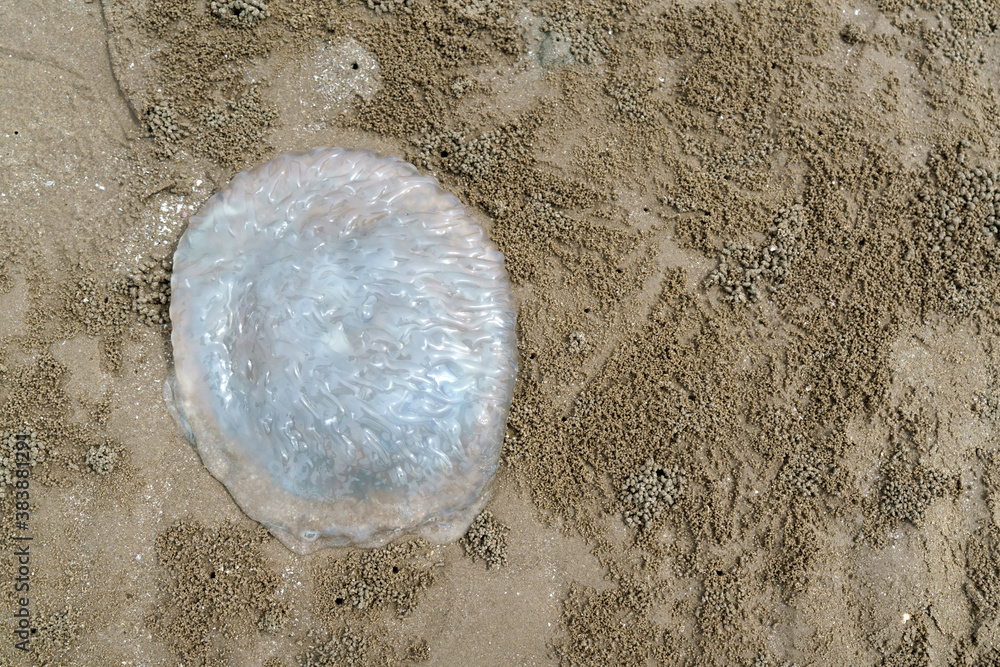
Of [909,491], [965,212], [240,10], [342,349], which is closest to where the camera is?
[342,349]

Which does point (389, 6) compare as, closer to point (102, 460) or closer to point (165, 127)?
point (165, 127)

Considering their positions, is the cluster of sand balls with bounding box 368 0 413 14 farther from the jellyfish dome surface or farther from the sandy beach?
the jellyfish dome surface

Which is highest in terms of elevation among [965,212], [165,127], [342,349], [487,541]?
[965,212]

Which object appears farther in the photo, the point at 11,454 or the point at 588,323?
the point at 588,323

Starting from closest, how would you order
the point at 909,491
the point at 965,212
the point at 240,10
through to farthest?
1. the point at 909,491
2. the point at 965,212
3. the point at 240,10

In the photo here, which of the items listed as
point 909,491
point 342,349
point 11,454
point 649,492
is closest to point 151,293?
point 11,454

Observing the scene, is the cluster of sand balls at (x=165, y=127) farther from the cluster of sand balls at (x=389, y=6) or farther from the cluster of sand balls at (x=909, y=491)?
the cluster of sand balls at (x=909, y=491)

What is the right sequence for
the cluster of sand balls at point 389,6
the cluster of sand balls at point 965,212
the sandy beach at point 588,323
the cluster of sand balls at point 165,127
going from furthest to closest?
1. the cluster of sand balls at point 389,6
2. the cluster of sand balls at point 165,127
3. the cluster of sand balls at point 965,212
4. the sandy beach at point 588,323

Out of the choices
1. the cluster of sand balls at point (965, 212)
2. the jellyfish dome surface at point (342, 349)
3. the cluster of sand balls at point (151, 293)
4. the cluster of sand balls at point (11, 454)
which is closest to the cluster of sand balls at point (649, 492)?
the jellyfish dome surface at point (342, 349)
